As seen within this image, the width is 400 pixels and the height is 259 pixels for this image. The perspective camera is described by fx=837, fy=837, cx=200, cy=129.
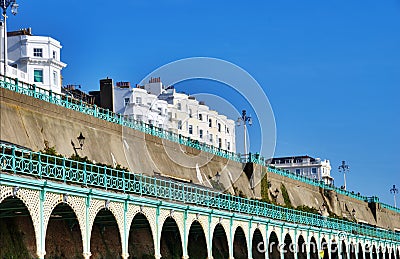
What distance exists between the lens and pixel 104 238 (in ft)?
130

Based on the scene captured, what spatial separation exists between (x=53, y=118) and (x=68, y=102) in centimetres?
277

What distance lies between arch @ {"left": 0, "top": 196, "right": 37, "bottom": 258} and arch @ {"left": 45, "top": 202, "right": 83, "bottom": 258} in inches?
47.5

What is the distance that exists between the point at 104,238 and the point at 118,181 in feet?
16.7

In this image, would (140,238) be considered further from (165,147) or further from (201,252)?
(165,147)

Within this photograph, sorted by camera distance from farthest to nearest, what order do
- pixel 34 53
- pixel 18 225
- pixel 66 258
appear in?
pixel 34 53 → pixel 66 258 → pixel 18 225

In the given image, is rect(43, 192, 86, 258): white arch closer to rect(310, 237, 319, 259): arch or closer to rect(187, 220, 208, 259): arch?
rect(187, 220, 208, 259): arch

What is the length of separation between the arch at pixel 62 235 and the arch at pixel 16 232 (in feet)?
3.96

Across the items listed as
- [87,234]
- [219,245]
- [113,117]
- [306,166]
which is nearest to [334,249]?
[219,245]

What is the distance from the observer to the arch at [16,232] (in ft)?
102

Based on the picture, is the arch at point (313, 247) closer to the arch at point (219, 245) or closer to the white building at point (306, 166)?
the arch at point (219, 245)

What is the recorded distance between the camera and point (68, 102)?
45406 millimetres

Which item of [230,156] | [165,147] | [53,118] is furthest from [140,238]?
[230,156]

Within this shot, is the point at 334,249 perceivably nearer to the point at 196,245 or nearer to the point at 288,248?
the point at 288,248

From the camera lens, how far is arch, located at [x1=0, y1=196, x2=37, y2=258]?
31188mm
